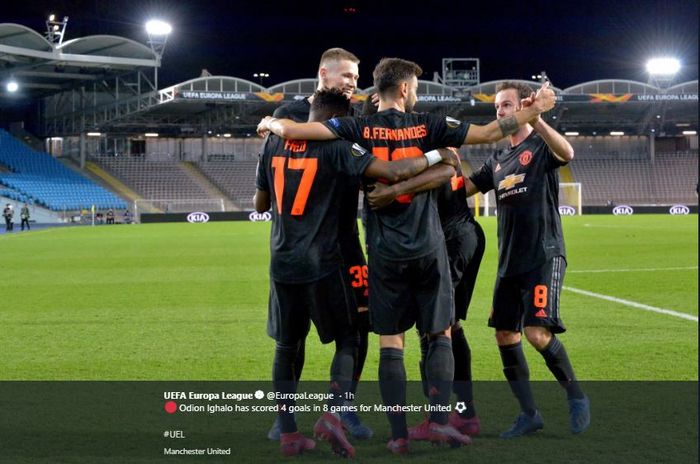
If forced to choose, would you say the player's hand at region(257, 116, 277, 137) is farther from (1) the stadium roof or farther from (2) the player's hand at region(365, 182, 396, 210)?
(1) the stadium roof

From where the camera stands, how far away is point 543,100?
457 centimetres

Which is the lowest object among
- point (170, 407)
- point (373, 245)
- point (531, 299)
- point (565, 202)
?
point (170, 407)

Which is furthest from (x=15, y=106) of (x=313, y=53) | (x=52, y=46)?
(x=313, y=53)

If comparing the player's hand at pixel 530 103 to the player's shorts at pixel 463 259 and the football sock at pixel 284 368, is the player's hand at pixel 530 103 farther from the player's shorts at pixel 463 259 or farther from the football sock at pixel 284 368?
the football sock at pixel 284 368

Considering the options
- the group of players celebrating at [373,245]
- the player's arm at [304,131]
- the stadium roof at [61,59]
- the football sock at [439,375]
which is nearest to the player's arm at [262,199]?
the group of players celebrating at [373,245]

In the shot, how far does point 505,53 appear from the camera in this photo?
5816cm

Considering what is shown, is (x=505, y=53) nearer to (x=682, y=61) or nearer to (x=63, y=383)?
(x=682, y=61)

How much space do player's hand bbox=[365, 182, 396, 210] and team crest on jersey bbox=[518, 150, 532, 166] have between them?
3.84ft

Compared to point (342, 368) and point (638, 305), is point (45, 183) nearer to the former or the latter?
point (638, 305)

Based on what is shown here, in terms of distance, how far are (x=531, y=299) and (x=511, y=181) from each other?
2.55 ft

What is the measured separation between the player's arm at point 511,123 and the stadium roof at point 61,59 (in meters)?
39.6

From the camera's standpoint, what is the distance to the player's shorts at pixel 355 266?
15.5 feet

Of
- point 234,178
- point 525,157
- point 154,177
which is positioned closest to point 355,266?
point 525,157

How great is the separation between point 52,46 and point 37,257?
25886mm
